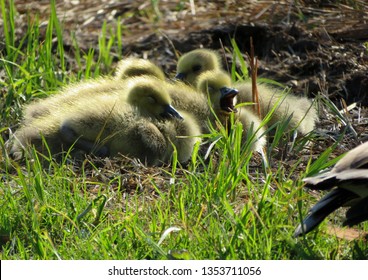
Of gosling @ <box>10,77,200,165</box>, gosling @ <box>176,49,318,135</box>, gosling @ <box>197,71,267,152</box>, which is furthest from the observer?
gosling @ <box>176,49,318,135</box>

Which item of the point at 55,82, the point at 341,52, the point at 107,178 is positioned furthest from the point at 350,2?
the point at 107,178

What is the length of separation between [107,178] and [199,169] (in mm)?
461

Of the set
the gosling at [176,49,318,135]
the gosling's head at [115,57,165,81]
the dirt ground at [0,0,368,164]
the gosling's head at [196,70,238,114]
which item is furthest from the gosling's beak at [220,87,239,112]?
the dirt ground at [0,0,368,164]

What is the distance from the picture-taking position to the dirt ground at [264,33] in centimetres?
605

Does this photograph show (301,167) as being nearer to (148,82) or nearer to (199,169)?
(199,169)

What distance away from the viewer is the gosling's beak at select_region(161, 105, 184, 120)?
4969mm

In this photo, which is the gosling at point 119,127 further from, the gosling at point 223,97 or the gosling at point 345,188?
the gosling at point 345,188

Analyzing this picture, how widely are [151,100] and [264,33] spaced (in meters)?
1.89

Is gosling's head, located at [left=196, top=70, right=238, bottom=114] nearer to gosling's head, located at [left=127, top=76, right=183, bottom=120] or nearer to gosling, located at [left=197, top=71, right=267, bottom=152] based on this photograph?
gosling, located at [left=197, top=71, right=267, bottom=152]

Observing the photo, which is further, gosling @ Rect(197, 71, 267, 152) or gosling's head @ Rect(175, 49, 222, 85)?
gosling's head @ Rect(175, 49, 222, 85)

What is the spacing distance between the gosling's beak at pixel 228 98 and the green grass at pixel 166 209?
0.37 m

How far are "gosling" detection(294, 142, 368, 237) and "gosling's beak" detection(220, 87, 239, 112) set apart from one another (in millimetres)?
1709

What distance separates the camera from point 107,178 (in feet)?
15.3

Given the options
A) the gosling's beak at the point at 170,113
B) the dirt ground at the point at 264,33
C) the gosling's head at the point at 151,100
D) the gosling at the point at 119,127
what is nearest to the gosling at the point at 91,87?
the gosling at the point at 119,127
